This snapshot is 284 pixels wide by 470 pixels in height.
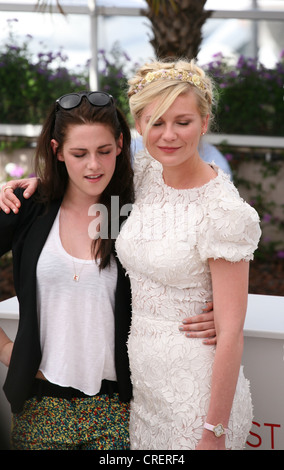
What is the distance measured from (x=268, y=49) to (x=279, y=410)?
5.72 metres

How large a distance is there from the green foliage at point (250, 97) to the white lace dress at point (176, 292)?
5.21 m

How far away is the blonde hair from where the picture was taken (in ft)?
5.94

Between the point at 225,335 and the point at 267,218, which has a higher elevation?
the point at 225,335

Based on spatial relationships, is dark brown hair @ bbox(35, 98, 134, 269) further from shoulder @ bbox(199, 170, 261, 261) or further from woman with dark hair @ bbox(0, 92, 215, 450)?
shoulder @ bbox(199, 170, 261, 261)

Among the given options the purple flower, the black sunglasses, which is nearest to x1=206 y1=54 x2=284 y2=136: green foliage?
the purple flower

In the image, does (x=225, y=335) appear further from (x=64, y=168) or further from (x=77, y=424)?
(x=64, y=168)

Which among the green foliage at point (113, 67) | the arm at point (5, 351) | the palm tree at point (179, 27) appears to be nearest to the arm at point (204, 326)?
the arm at point (5, 351)

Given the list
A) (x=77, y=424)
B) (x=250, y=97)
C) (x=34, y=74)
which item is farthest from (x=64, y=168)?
(x=34, y=74)

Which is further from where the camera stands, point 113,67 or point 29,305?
point 113,67

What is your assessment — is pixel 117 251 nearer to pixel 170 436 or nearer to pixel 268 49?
pixel 170 436

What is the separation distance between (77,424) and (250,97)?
18.5ft

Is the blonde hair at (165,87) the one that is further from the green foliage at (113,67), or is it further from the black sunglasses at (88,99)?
the green foliage at (113,67)

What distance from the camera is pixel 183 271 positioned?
6.01ft

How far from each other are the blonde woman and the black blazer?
0.14 feet
